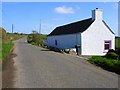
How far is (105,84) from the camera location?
37.3 ft

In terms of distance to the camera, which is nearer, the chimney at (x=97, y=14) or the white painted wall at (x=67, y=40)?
the chimney at (x=97, y=14)

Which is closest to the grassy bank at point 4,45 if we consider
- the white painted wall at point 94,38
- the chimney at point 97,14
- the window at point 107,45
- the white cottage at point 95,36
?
the white cottage at point 95,36

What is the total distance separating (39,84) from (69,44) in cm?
2698

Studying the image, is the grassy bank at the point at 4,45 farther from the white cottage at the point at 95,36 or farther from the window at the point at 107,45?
the window at the point at 107,45

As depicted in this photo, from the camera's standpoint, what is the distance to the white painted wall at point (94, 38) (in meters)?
34.3

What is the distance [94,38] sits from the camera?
3472 centimetres

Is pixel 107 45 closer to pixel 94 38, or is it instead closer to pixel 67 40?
pixel 94 38

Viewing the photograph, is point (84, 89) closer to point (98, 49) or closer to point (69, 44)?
point (98, 49)

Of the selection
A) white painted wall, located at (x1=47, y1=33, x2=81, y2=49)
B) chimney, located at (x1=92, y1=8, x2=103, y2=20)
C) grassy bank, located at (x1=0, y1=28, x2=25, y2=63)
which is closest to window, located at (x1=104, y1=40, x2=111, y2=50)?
chimney, located at (x1=92, y1=8, x2=103, y2=20)

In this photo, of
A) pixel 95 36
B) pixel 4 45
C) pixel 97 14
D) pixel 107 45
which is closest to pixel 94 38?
pixel 95 36

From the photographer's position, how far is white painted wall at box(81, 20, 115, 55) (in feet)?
113

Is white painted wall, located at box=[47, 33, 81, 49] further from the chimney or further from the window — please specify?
the window

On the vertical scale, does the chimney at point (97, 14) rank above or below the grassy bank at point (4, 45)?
above

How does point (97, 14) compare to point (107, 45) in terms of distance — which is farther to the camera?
point (107, 45)
